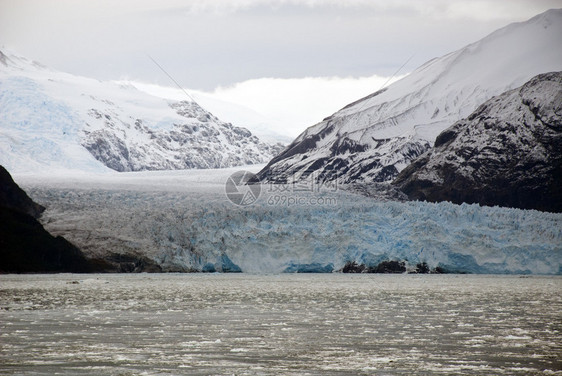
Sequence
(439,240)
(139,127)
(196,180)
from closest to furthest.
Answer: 1. (439,240)
2. (196,180)
3. (139,127)

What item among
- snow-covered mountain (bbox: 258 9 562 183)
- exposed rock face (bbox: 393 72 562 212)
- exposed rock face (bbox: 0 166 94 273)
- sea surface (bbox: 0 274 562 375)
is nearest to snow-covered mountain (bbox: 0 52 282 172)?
exposed rock face (bbox: 0 166 94 273)

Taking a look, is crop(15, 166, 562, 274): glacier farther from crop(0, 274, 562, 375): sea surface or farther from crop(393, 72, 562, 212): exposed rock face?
crop(393, 72, 562, 212): exposed rock face

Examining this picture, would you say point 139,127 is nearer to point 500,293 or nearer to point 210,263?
point 210,263

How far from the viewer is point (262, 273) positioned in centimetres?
6812

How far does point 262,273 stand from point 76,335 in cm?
4805

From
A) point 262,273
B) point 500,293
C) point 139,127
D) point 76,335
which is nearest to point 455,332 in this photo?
point 76,335

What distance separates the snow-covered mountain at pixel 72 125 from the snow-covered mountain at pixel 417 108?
3609 centimetres

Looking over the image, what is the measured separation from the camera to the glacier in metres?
63.0

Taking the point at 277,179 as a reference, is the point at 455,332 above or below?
below

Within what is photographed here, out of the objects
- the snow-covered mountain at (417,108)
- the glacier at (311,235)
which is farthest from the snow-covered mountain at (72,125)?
the glacier at (311,235)

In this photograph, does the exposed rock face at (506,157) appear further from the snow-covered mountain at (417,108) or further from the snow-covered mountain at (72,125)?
the snow-covered mountain at (72,125)

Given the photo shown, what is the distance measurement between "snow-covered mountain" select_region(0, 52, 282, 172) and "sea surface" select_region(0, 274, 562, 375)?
8155 cm

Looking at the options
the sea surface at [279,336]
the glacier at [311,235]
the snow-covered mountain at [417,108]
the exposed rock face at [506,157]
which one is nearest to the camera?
the sea surface at [279,336]

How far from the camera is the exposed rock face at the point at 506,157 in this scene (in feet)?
331
